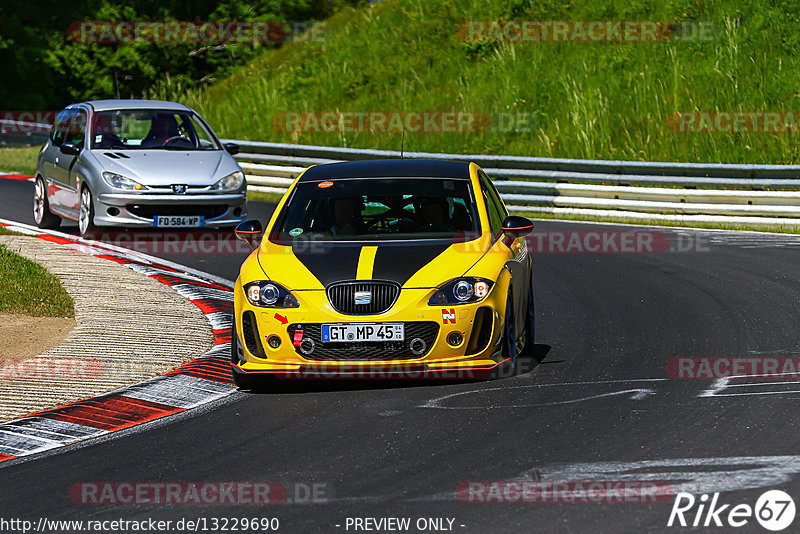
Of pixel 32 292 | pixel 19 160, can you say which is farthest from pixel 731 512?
pixel 19 160

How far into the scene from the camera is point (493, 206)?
9773 millimetres

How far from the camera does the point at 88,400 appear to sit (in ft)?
27.3

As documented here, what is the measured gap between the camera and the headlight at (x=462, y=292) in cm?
827

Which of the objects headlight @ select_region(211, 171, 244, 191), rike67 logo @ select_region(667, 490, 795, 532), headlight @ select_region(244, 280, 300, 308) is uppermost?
headlight @ select_region(211, 171, 244, 191)

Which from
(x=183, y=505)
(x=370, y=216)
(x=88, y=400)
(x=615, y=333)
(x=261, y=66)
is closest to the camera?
(x=183, y=505)

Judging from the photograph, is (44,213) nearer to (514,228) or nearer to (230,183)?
(230,183)

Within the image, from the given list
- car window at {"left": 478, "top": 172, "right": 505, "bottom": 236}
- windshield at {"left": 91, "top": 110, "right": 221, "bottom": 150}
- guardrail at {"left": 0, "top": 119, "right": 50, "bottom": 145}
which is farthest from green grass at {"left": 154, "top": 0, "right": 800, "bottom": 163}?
car window at {"left": 478, "top": 172, "right": 505, "bottom": 236}

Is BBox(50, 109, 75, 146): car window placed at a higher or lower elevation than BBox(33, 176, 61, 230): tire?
higher

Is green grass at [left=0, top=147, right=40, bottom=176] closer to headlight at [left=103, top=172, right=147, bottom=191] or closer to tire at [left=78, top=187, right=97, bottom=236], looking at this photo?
tire at [left=78, top=187, right=97, bottom=236]

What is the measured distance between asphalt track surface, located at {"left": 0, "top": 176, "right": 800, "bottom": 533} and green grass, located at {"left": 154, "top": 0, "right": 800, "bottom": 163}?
14.6 metres

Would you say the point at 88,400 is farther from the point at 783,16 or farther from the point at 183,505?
the point at 783,16

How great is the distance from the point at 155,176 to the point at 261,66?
21358mm

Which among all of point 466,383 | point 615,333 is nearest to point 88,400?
point 466,383

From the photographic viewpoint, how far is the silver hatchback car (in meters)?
16.2
